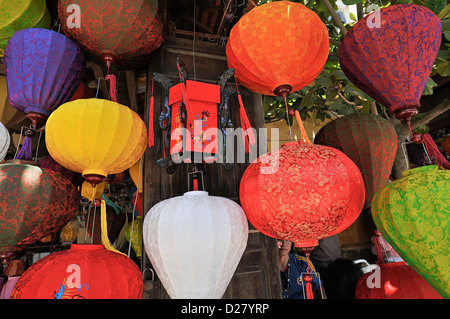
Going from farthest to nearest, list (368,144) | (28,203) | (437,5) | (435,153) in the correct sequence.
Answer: (437,5), (368,144), (435,153), (28,203)

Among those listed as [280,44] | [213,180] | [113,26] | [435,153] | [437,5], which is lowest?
[213,180]

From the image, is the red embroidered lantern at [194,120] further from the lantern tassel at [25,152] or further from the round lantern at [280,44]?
the lantern tassel at [25,152]

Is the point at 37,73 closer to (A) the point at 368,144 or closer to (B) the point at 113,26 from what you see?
(B) the point at 113,26

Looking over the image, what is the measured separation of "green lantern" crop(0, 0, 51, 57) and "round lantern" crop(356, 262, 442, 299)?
2.33m

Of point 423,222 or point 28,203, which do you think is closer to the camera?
point 423,222

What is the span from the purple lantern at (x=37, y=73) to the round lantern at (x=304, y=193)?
1102 mm

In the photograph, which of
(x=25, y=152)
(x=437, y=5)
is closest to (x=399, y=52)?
(x=437, y=5)

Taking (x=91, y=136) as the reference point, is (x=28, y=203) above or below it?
below

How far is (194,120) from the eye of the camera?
1274 mm

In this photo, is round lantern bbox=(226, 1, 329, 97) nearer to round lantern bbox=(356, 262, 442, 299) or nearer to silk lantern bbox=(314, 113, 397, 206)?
silk lantern bbox=(314, 113, 397, 206)

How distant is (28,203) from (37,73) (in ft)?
2.14
